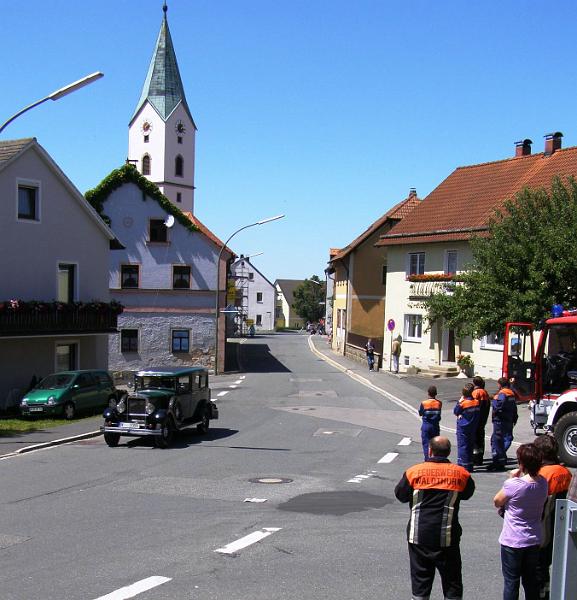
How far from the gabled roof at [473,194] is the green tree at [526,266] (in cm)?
699

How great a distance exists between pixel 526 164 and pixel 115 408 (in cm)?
2644

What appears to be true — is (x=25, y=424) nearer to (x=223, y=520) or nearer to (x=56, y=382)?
(x=56, y=382)

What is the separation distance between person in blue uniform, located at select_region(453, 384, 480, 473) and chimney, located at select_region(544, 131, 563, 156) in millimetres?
25449

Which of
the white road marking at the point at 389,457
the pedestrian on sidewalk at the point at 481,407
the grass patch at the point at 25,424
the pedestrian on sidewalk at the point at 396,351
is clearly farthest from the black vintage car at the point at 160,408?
the pedestrian on sidewalk at the point at 396,351

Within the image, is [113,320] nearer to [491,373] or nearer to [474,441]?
[491,373]

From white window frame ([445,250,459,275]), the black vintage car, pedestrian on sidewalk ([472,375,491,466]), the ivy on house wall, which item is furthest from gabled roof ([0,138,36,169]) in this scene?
pedestrian on sidewalk ([472,375,491,466])

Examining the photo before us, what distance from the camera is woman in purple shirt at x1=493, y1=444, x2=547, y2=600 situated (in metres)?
6.09

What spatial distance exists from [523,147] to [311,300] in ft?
301

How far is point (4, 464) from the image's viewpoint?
50.2ft

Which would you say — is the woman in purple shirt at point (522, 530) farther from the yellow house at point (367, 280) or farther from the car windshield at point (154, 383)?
the yellow house at point (367, 280)

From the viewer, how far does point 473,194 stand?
38.5 metres

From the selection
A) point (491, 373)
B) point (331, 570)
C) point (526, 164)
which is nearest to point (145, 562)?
point (331, 570)

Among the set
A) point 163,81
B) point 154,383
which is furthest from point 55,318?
point 163,81

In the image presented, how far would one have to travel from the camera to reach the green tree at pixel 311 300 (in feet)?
428
